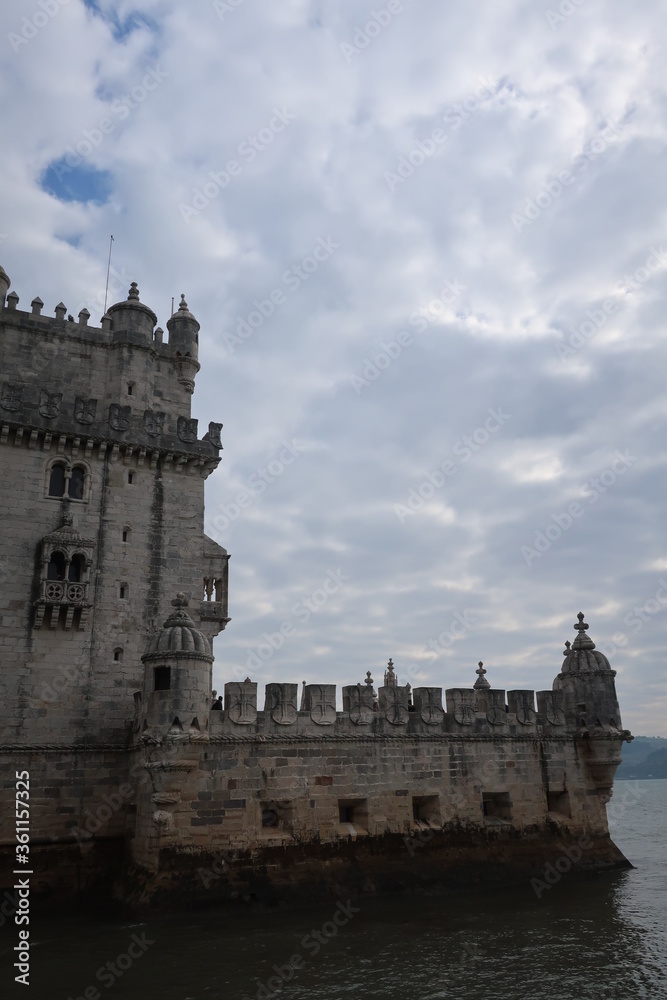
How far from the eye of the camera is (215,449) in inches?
1020

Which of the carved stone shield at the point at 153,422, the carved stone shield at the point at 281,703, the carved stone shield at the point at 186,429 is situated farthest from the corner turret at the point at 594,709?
the carved stone shield at the point at 153,422

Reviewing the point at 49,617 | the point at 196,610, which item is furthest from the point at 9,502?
the point at 196,610

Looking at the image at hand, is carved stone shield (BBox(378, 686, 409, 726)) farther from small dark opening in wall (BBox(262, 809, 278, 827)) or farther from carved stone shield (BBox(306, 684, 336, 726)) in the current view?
small dark opening in wall (BBox(262, 809, 278, 827))

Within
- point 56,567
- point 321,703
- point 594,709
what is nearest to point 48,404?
point 56,567

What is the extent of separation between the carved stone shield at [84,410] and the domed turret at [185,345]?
3.94 m

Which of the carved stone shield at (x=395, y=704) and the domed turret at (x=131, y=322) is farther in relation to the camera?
the domed turret at (x=131, y=322)

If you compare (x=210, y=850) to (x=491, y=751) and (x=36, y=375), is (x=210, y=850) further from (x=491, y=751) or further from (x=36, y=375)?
(x=36, y=375)

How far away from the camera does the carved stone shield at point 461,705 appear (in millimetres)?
23344

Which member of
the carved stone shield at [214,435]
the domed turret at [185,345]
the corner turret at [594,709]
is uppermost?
the domed turret at [185,345]

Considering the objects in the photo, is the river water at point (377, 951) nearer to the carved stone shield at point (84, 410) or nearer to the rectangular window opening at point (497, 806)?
the rectangular window opening at point (497, 806)

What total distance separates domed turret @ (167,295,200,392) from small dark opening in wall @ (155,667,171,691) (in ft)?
38.7

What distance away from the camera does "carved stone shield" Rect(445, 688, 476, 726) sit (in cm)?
2334

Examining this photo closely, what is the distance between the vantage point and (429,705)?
907 inches

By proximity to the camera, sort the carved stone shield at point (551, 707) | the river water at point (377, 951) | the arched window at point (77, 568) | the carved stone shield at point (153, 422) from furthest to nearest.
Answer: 1. the carved stone shield at point (153, 422)
2. the carved stone shield at point (551, 707)
3. the arched window at point (77, 568)
4. the river water at point (377, 951)
